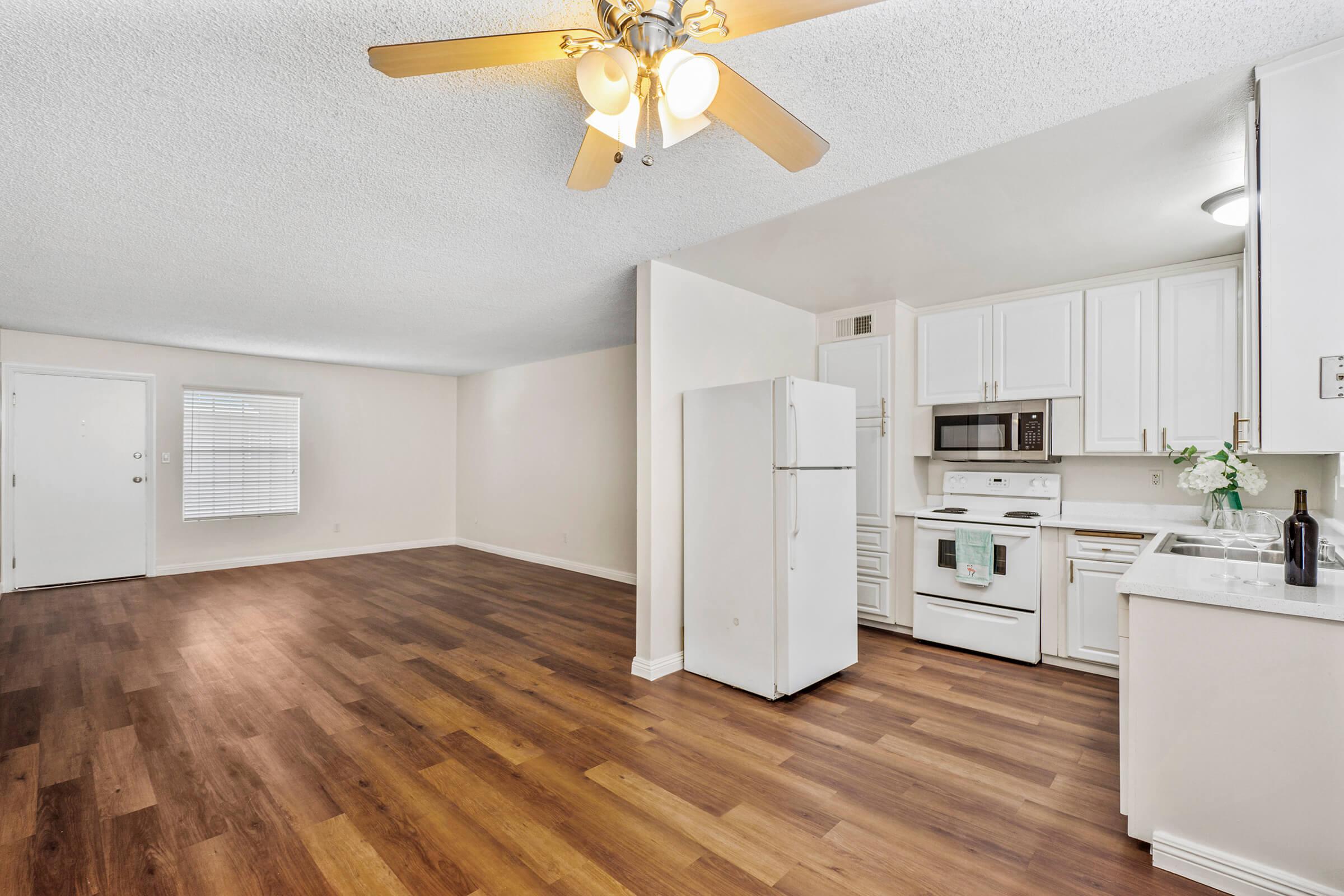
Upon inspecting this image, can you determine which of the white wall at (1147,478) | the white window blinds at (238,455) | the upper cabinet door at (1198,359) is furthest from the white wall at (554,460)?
the upper cabinet door at (1198,359)

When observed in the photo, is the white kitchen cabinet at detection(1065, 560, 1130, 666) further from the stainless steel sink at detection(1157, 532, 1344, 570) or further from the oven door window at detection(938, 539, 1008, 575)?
the stainless steel sink at detection(1157, 532, 1344, 570)

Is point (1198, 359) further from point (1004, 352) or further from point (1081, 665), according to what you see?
point (1081, 665)

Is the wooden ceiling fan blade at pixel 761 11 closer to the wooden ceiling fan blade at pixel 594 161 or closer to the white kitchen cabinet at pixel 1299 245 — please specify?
the wooden ceiling fan blade at pixel 594 161

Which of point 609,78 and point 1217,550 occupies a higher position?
point 609,78

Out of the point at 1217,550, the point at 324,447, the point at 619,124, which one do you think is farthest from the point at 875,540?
the point at 324,447

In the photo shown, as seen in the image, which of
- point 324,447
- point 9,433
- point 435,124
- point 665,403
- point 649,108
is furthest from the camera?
point 324,447

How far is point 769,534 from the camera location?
124 inches

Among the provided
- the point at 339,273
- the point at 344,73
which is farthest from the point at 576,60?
the point at 339,273

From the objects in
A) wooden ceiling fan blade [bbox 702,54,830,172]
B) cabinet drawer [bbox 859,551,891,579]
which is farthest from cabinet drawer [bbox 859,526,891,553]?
wooden ceiling fan blade [bbox 702,54,830,172]

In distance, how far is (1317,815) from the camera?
1575 mm

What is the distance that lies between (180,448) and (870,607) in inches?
269

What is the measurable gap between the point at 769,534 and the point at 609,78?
7.40 ft

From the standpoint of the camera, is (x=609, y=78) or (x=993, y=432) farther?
(x=993, y=432)

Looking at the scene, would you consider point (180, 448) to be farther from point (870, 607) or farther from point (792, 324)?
point (870, 607)
